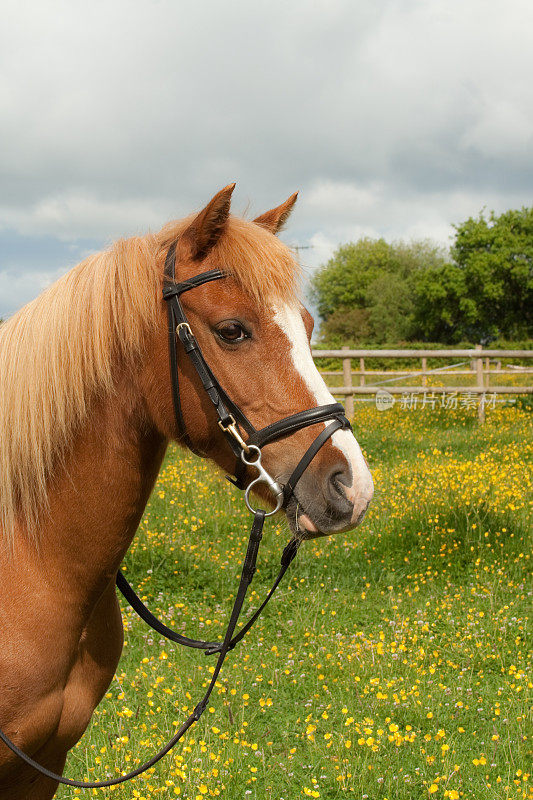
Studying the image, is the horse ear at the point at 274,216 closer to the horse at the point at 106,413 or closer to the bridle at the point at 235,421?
the horse at the point at 106,413

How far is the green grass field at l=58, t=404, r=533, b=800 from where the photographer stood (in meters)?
3.31

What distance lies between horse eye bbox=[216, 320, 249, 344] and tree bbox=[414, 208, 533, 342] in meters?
46.9

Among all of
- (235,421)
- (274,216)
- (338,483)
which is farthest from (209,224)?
(338,483)

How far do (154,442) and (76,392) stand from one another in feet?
1.01

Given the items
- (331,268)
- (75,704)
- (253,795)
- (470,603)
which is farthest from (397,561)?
(331,268)

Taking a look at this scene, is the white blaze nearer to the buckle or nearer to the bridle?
the bridle

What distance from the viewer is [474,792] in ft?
10.4

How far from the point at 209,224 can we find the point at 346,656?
11.8ft

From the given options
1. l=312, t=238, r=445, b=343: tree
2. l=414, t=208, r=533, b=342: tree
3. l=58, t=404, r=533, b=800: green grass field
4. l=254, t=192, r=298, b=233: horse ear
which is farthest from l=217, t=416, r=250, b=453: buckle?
l=312, t=238, r=445, b=343: tree

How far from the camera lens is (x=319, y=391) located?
6.17ft

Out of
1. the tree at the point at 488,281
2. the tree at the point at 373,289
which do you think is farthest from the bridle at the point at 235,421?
the tree at the point at 373,289

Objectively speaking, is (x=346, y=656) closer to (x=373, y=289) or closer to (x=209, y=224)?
(x=209, y=224)

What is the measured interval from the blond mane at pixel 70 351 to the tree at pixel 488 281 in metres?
46.8

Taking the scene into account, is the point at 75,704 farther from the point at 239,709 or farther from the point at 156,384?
the point at 239,709
